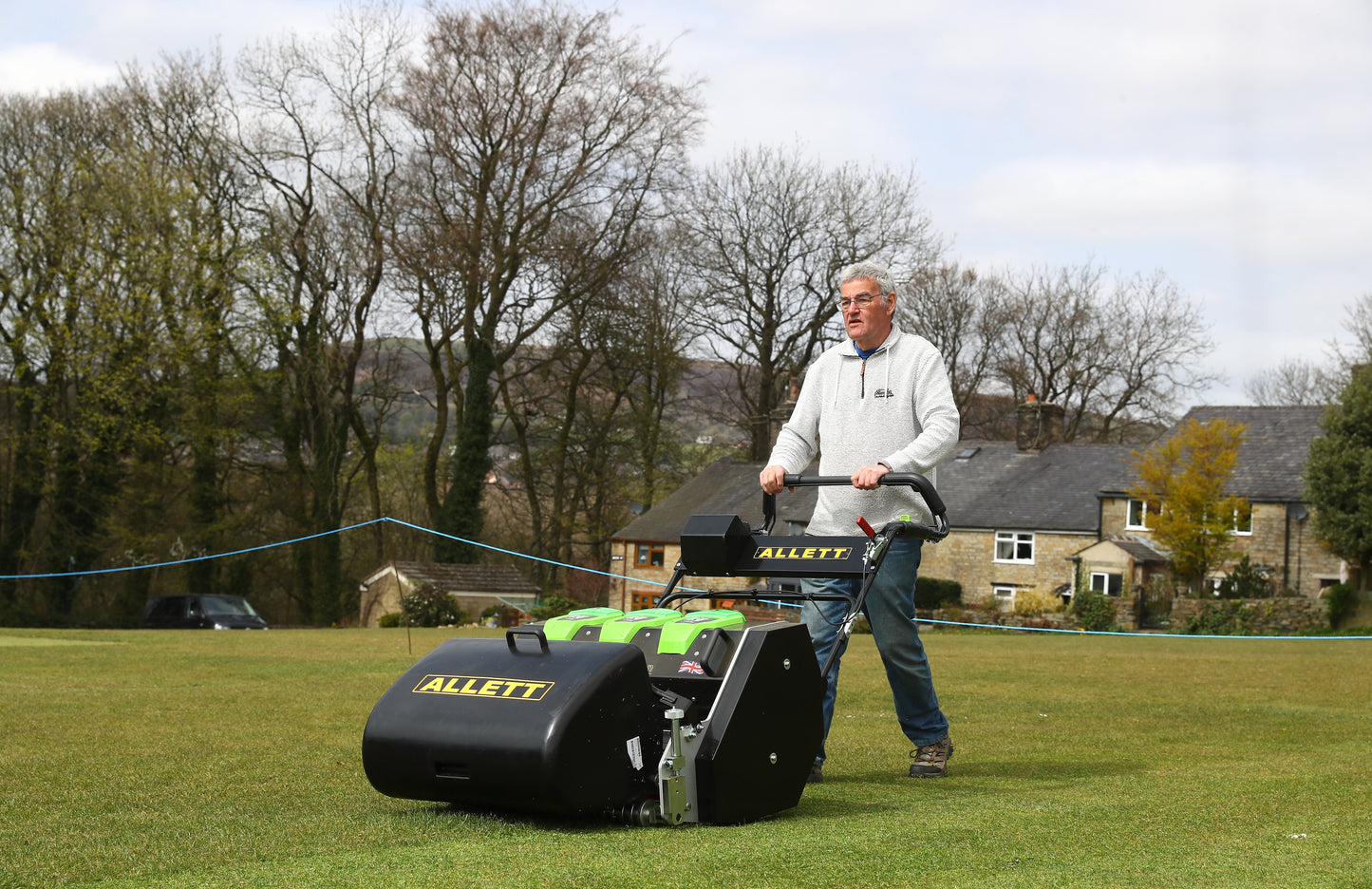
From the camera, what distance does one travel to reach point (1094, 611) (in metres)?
35.1

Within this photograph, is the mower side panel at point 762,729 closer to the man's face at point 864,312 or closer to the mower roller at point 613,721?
the mower roller at point 613,721

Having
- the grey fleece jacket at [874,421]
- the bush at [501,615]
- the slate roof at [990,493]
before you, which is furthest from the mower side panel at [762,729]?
the slate roof at [990,493]

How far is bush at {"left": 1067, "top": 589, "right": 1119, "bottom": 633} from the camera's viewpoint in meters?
34.7

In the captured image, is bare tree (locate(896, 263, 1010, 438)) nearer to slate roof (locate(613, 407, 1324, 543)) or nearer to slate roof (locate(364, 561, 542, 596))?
slate roof (locate(613, 407, 1324, 543))

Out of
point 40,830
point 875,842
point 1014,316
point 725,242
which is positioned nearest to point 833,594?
point 875,842

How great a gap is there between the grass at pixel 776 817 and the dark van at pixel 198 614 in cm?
2216

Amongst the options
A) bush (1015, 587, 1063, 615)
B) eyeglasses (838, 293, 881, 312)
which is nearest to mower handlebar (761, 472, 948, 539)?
eyeglasses (838, 293, 881, 312)

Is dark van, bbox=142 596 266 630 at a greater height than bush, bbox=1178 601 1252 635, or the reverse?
bush, bbox=1178 601 1252 635

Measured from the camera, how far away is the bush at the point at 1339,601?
34.8m

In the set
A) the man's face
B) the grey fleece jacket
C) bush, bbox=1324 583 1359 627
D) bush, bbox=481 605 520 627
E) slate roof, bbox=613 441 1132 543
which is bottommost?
bush, bbox=481 605 520 627

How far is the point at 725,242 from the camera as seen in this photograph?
151ft

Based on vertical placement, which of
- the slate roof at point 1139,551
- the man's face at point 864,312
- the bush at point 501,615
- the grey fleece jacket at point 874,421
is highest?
the man's face at point 864,312

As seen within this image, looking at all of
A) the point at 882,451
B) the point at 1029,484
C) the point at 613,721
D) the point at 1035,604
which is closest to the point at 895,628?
the point at 882,451

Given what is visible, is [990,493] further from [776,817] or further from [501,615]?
[776,817]
